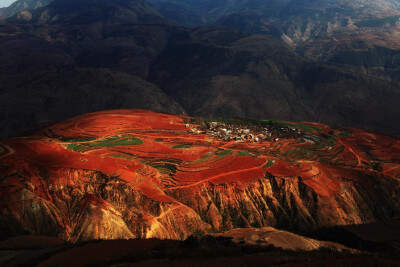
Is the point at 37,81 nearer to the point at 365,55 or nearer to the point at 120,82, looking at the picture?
the point at 120,82

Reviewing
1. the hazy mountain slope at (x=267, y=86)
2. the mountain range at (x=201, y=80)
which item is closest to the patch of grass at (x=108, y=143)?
the mountain range at (x=201, y=80)

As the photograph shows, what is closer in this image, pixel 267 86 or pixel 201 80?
pixel 267 86

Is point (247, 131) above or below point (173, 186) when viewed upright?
below

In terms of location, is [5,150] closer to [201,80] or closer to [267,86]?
[201,80]

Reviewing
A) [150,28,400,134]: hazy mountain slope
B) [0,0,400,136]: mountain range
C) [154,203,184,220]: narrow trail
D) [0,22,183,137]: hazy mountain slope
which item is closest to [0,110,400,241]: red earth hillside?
[154,203,184,220]: narrow trail

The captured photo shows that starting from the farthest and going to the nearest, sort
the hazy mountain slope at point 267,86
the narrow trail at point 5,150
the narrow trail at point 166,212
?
the hazy mountain slope at point 267,86, the narrow trail at point 5,150, the narrow trail at point 166,212

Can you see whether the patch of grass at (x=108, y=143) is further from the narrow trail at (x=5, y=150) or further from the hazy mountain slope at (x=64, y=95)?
the hazy mountain slope at (x=64, y=95)

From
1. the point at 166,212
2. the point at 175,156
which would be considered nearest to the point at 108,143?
the point at 175,156

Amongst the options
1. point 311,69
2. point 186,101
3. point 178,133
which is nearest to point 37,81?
point 186,101
